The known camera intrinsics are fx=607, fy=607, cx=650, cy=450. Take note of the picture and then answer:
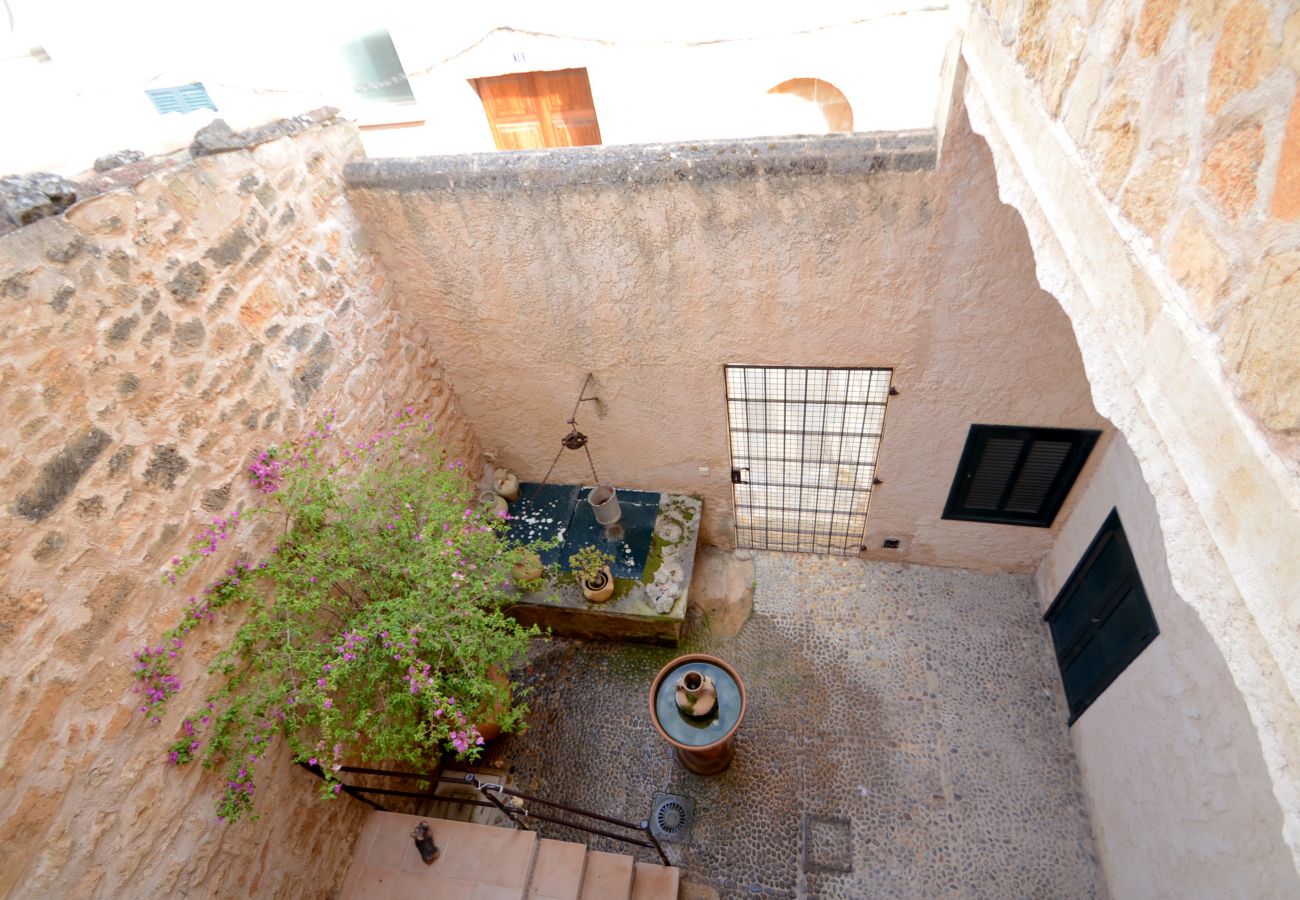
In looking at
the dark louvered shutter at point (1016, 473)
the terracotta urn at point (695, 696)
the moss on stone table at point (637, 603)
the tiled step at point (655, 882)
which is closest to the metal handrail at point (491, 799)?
the tiled step at point (655, 882)

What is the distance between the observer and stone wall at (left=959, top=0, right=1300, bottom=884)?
85 centimetres

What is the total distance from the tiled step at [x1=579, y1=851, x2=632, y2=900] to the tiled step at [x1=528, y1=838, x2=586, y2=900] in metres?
0.07

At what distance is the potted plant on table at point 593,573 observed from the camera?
499 centimetres

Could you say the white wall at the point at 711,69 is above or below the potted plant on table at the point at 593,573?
above

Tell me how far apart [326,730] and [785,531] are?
4027mm

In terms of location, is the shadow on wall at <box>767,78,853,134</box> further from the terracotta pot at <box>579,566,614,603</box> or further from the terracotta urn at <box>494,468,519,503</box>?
the terracotta pot at <box>579,566,614,603</box>

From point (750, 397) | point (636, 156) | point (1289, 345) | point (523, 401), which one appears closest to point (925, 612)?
point (750, 397)

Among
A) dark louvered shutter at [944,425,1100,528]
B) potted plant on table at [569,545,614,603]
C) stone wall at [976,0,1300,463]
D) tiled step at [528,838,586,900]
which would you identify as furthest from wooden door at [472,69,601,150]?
tiled step at [528,838,586,900]

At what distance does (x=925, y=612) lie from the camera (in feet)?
17.4

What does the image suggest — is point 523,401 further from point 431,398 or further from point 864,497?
point 864,497

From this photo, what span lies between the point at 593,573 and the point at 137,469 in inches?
120

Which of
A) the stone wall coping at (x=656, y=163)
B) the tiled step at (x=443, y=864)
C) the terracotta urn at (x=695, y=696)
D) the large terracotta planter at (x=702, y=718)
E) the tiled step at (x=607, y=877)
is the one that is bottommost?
the tiled step at (x=607, y=877)

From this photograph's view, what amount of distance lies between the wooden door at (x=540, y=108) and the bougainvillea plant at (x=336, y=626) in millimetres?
5132

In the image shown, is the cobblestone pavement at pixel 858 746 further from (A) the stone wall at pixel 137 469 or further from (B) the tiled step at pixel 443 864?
(A) the stone wall at pixel 137 469
